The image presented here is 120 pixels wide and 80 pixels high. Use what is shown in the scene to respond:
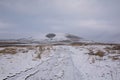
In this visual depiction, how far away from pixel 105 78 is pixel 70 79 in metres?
2.08

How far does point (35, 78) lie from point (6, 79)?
1544mm

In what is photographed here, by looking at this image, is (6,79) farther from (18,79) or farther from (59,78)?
(59,78)

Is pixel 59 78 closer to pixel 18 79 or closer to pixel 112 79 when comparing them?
pixel 18 79

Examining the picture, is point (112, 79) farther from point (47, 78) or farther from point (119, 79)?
point (47, 78)

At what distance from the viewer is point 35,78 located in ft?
28.0

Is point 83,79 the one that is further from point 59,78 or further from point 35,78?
point 35,78

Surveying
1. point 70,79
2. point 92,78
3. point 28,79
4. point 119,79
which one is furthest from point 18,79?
point 119,79

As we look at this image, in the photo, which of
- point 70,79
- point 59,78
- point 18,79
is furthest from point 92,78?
point 18,79

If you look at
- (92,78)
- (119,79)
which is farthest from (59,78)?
(119,79)

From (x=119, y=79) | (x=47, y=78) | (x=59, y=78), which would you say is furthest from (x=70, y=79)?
(x=119, y=79)

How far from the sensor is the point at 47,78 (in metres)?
8.62

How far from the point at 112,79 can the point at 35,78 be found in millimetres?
4217

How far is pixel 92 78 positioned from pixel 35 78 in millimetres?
3184

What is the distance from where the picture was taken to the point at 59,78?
8484 millimetres
